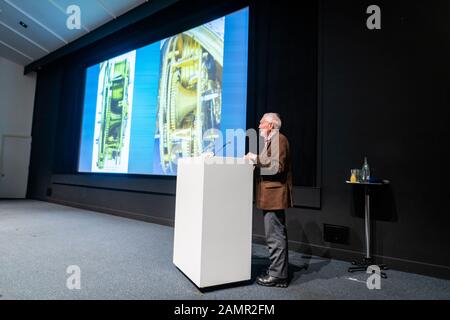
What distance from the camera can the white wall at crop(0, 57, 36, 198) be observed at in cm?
643

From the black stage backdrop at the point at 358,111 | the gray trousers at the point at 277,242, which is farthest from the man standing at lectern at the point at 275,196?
the black stage backdrop at the point at 358,111

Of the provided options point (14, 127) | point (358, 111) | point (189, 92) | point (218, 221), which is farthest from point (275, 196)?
point (14, 127)

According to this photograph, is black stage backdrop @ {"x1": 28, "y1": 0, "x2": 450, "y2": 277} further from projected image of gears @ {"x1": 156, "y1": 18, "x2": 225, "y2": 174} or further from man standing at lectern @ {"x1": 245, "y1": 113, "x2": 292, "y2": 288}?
man standing at lectern @ {"x1": 245, "y1": 113, "x2": 292, "y2": 288}

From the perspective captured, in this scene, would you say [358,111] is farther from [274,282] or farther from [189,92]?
[189,92]

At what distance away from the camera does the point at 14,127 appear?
21.7 ft

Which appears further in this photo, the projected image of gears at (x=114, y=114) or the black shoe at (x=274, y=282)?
the projected image of gears at (x=114, y=114)

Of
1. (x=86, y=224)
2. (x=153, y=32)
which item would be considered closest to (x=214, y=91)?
(x=153, y=32)

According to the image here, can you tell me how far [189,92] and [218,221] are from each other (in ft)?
7.83

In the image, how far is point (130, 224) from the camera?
3.76m

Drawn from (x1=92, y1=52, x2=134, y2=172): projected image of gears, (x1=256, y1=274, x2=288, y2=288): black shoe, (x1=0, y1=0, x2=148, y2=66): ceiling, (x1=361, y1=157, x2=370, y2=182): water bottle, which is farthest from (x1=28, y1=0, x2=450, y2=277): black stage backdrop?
(x1=0, y1=0, x2=148, y2=66): ceiling

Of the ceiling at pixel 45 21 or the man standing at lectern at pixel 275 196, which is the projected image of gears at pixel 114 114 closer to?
the ceiling at pixel 45 21

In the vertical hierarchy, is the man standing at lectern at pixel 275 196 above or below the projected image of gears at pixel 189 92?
below

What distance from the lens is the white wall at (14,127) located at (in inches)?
253

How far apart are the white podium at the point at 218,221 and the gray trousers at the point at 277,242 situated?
142mm
